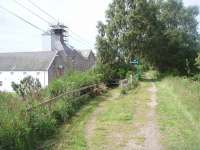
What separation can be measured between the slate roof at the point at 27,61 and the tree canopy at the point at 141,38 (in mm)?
13501

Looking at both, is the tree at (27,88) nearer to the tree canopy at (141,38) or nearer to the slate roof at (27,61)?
the tree canopy at (141,38)

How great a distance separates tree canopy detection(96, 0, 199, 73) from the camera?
37.8 meters

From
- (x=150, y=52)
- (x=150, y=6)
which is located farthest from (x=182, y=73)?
(x=150, y=6)

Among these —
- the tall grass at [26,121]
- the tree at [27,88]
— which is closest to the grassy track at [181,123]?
the tall grass at [26,121]

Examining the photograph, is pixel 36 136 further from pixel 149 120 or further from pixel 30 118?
pixel 149 120

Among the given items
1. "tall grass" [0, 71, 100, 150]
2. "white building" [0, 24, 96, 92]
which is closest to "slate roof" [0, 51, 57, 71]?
"white building" [0, 24, 96, 92]

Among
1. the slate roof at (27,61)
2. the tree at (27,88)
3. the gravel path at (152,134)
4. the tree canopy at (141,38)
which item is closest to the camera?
the gravel path at (152,134)

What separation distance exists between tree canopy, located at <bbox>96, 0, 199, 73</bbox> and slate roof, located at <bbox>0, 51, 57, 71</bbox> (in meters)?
13.5

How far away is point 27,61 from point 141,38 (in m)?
22.1

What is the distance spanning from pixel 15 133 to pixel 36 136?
1.37 metres

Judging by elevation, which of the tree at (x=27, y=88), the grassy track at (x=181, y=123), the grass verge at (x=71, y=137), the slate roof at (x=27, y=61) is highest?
the slate roof at (x=27, y=61)

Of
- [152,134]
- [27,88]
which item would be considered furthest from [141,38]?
[152,134]

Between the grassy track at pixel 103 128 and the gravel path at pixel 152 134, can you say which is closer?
the gravel path at pixel 152 134

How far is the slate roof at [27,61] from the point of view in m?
49.7
